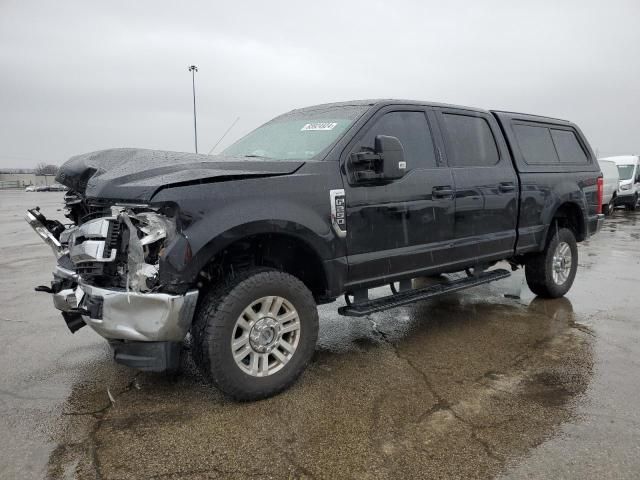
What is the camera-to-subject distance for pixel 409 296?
4152 millimetres

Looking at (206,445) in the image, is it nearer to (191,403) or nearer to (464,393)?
(191,403)

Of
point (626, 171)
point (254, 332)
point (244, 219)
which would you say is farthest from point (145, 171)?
point (626, 171)

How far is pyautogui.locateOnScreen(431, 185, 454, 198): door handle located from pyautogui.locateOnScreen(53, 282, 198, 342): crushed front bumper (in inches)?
86.7

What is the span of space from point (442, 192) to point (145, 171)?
240cm

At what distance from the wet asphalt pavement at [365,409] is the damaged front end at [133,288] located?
446 mm

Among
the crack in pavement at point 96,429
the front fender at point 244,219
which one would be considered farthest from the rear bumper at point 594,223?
the crack in pavement at point 96,429

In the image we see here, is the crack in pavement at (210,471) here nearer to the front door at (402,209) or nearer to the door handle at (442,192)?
the front door at (402,209)

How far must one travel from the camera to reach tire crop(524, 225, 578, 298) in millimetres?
5562

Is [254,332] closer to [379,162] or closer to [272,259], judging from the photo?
[272,259]

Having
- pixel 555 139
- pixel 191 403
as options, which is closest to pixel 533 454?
pixel 191 403

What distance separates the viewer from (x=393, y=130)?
407 cm

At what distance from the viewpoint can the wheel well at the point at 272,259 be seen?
10.9 feet

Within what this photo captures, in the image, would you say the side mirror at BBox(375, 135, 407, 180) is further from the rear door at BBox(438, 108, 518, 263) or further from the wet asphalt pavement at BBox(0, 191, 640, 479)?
the wet asphalt pavement at BBox(0, 191, 640, 479)

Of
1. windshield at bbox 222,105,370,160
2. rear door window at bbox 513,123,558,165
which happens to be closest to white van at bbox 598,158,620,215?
rear door window at bbox 513,123,558,165
